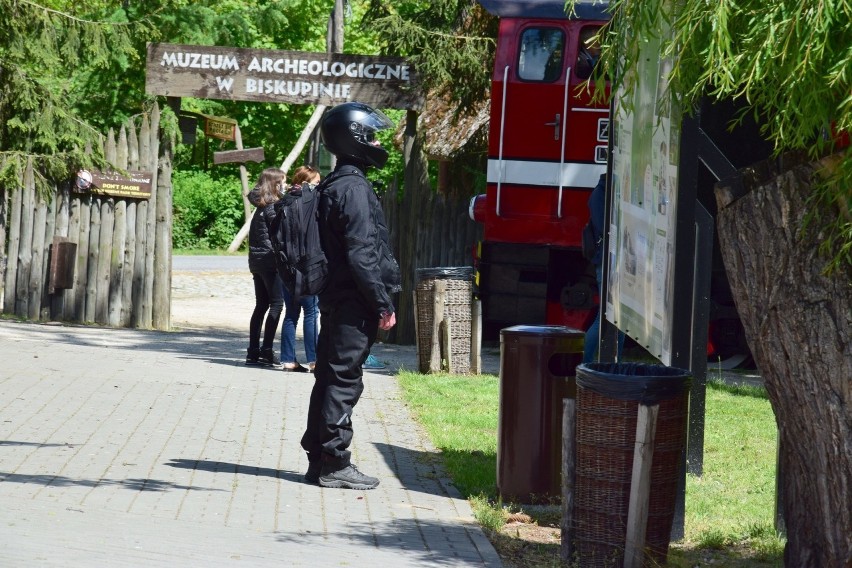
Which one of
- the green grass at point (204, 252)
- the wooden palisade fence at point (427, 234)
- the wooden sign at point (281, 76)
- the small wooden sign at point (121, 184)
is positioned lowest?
the green grass at point (204, 252)

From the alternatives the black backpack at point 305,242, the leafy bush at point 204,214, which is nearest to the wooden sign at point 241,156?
the leafy bush at point 204,214

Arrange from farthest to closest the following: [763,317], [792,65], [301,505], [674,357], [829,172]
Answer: [301,505]
[674,357]
[763,317]
[829,172]
[792,65]

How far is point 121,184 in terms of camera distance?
49.6 ft

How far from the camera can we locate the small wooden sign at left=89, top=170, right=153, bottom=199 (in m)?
15.1

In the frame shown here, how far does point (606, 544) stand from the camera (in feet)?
18.2

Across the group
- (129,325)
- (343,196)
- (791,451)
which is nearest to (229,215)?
(129,325)

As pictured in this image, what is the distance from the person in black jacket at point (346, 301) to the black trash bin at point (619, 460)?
1.76m

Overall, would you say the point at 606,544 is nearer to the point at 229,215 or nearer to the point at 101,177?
the point at 101,177

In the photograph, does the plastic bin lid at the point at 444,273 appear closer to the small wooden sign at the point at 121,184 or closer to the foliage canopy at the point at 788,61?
the small wooden sign at the point at 121,184

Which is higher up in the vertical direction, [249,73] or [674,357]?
[249,73]

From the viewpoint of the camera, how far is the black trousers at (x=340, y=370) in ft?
23.0

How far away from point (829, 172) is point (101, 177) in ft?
39.9

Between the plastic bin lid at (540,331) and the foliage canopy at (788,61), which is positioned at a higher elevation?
the foliage canopy at (788,61)

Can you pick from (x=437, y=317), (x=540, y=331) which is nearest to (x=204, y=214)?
(x=437, y=317)
